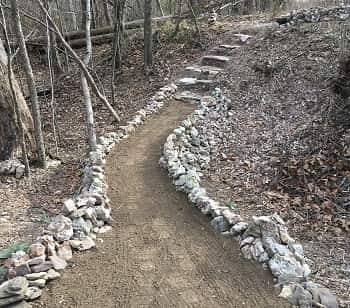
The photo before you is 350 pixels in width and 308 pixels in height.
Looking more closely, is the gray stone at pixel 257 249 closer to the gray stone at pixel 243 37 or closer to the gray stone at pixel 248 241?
the gray stone at pixel 248 241

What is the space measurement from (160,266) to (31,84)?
510 cm

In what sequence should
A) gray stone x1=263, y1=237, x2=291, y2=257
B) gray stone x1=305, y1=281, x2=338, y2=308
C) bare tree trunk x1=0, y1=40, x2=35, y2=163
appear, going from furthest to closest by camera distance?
bare tree trunk x1=0, y1=40, x2=35, y2=163
gray stone x1=263, y1=237, x2=291, y2=257
gray stone x1=305, y1=281, x2=338, y2=308

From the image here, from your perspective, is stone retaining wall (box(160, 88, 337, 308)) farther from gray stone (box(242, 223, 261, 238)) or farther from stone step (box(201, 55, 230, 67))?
stone step (box(201, 55, 230, 67))

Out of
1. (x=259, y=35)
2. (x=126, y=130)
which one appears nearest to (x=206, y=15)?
(x=259, y=35)

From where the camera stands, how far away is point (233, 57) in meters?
13.0

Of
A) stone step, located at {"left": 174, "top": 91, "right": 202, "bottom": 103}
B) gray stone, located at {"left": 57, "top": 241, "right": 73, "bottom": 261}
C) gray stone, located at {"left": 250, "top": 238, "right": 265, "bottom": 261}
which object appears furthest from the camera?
stone step, located at {"left": 174, "top": 91, "right": 202, "bottom": 103}

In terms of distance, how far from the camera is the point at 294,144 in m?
8.38

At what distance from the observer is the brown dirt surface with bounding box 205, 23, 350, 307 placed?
20.0 ft

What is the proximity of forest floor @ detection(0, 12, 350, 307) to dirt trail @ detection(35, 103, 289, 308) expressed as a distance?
3.00 feet

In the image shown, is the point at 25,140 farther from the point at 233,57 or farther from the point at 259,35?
the point at 259,35

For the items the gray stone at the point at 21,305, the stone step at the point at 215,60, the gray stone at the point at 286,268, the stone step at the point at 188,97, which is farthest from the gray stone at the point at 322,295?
the stone step at the point at 215,60

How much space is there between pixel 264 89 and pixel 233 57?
237 centimetres

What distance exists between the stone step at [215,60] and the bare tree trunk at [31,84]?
6104 mm

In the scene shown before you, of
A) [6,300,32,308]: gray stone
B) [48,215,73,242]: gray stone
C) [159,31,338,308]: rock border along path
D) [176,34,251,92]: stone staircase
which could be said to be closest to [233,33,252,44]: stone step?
[176,34,251,92]: stone staircase
